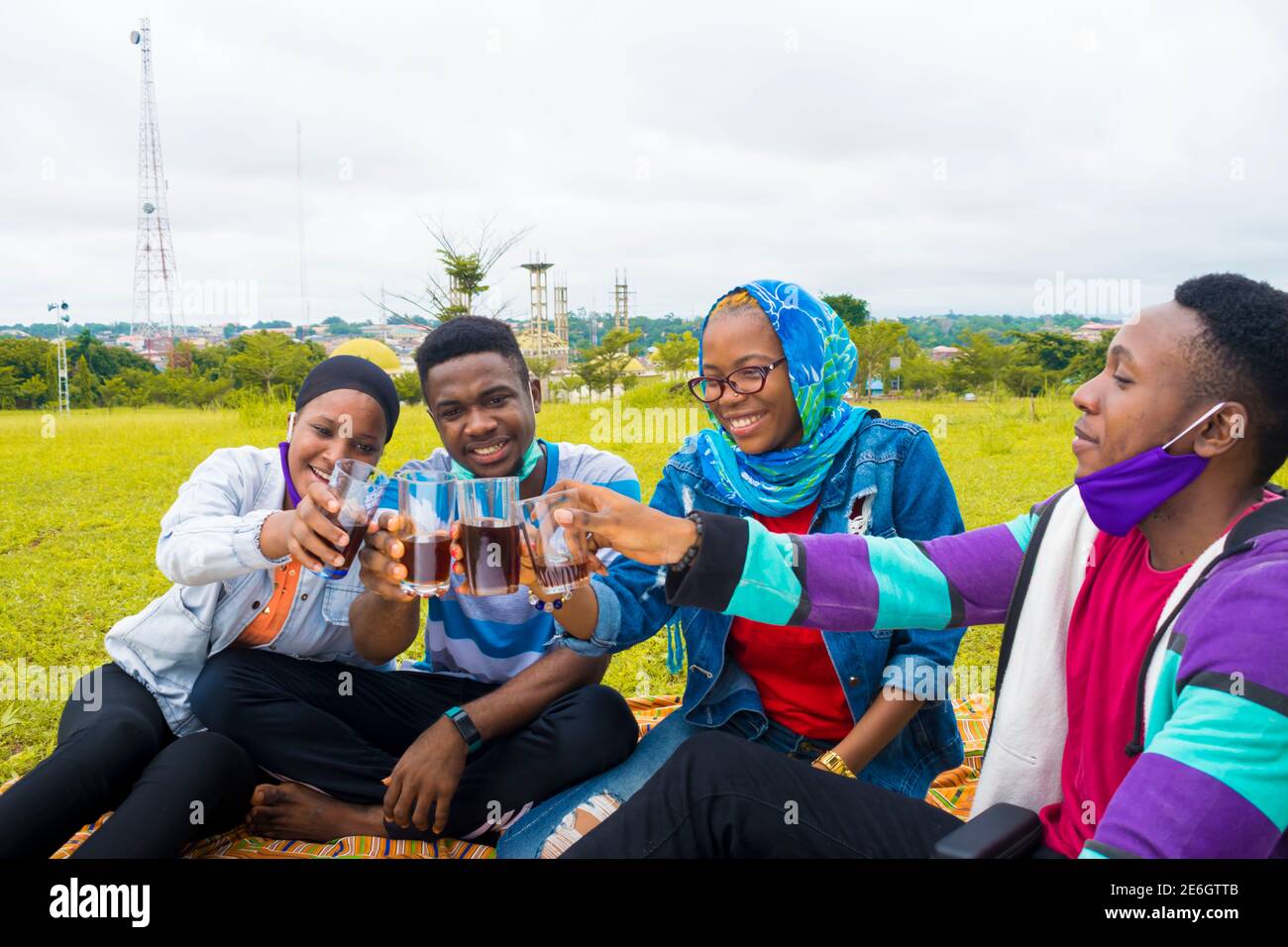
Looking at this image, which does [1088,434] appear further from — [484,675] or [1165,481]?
[484,675]

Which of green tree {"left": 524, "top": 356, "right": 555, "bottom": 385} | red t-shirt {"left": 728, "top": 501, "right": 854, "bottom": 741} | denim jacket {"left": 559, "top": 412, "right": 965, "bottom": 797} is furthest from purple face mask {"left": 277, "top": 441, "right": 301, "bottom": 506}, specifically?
green tree {"left": 524, "top": 356, "right": 555, "bottom": 385}

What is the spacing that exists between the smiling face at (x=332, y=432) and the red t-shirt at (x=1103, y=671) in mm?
2371

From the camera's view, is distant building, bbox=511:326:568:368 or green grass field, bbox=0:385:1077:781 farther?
distant building, bbox=511:326:568:368

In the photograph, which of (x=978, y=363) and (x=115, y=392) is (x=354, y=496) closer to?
Answer: (x=115, y=392)

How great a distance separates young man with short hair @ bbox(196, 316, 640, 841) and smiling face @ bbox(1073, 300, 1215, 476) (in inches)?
64.4

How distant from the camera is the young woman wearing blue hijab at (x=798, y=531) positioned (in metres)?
3.02

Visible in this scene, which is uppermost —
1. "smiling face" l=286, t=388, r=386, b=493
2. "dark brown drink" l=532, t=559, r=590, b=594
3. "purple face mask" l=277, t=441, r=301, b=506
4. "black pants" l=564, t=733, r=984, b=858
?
"smiling face" l=286, t=388, r=386, b=493

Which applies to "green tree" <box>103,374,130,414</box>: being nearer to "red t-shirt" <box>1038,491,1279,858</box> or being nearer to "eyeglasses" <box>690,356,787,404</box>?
"eyeglasses" <box>690,356,787,404</box>

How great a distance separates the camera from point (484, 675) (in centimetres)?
367

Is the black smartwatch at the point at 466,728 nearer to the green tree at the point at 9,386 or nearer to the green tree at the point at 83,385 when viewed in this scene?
the green tree at the point at 9,386

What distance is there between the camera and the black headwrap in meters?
3.45

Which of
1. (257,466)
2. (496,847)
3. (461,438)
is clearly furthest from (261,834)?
(461,438)

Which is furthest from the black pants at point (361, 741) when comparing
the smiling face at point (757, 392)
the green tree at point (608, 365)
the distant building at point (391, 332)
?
the green tree at point (608, 365)

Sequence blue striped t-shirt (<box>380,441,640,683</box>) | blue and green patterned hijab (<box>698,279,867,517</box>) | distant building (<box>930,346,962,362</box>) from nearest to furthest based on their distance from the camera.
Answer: blue and green patterned hijab (<box>698,279,867,517</box>)
blue striped t-shirt (<box>380,441,640,683</box>)
distant building (<box>930,346,962,362</box>)
